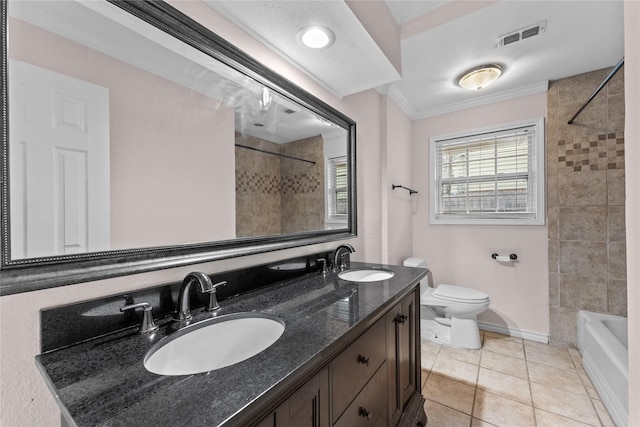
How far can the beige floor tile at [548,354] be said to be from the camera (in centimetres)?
215

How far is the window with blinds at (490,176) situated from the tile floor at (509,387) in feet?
3.93

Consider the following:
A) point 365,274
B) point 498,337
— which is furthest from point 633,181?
point 498,337

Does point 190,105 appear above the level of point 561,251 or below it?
above

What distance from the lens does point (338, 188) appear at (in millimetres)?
1930

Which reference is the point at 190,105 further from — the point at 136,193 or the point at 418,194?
the point at 418,194

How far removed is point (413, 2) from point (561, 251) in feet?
8.00

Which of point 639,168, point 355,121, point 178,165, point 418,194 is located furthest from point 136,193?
point 418,194

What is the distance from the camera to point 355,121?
2.10 meters

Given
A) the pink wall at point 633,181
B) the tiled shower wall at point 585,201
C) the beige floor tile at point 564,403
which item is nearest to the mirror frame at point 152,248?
the pink wall at point 633,181

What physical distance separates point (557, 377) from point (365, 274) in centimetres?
170

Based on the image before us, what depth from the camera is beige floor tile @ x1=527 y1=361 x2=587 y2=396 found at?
1.86m

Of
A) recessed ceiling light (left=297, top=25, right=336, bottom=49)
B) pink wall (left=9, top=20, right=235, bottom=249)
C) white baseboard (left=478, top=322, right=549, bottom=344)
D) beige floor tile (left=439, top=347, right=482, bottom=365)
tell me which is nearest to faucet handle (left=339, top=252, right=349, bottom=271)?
pink wall (left=9, top=20, right=235, bottom=249)

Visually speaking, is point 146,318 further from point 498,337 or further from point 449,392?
A: point 498,337

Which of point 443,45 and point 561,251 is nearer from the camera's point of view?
point 443,45
